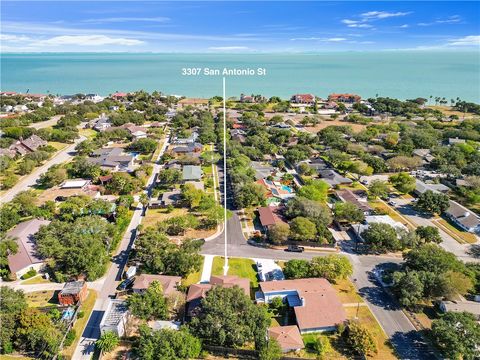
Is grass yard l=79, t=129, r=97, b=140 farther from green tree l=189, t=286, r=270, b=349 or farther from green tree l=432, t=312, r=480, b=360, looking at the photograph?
green tree l=432, t=312, r=480, b=360

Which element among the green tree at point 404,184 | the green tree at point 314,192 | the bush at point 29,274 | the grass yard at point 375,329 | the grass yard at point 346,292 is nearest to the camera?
the grass yard at point 375,329

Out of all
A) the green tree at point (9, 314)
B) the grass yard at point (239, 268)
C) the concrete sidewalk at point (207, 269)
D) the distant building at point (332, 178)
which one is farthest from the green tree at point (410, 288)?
the green tree at point (9, 314)

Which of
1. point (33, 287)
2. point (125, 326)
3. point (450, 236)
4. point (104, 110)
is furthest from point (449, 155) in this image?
point (104, 110)

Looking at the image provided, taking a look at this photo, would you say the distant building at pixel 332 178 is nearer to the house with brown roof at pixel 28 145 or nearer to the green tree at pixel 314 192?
the green tree at pixel 314 192

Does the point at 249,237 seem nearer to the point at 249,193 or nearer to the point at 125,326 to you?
the point at 249,193

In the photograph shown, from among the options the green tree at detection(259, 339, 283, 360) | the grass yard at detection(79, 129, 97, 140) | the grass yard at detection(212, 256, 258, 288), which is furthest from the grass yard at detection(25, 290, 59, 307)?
the grass yard at detection(79, 129, 97, 140)
